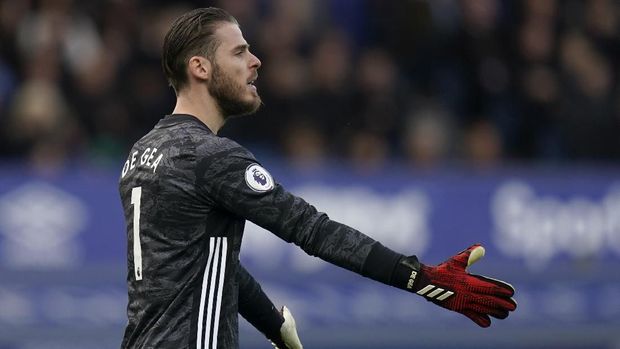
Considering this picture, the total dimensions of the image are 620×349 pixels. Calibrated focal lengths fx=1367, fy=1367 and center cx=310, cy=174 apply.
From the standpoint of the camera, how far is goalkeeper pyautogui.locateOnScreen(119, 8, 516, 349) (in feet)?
14.9

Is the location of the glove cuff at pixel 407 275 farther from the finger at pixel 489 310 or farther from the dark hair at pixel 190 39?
the dark hair at pixel 190 39

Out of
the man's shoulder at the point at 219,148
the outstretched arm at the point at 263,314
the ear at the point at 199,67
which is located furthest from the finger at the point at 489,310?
the ear at the point at 199,67

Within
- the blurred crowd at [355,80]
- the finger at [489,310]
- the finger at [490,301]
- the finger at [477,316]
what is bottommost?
the finger at [477,316]

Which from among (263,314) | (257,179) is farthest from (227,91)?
(263,314)

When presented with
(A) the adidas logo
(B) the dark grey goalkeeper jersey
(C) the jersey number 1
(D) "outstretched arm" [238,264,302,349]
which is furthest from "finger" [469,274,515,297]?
(C) the jersey number 1

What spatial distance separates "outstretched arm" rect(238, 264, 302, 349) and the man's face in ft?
2.16

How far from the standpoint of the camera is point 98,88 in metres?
11.0

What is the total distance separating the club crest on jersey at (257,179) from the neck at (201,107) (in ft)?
1.23

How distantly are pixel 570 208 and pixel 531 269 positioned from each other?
672 mm

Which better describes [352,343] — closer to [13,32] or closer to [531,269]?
[531,269]

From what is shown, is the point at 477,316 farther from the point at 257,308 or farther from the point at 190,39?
the point at 190,39

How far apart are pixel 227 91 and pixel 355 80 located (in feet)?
23.7

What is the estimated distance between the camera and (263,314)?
5.33 m

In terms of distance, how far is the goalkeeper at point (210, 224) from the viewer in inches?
179
